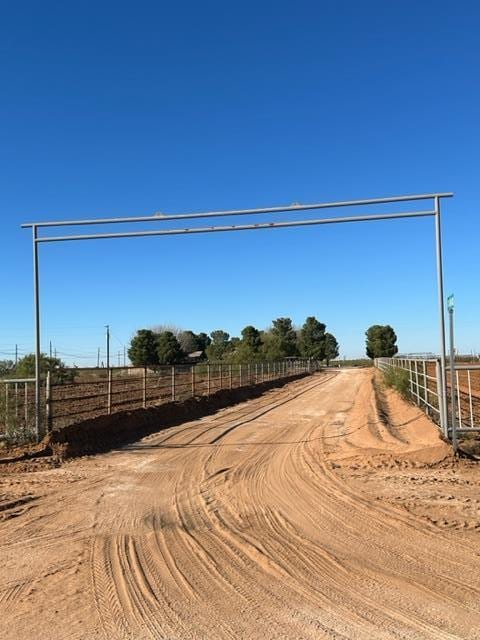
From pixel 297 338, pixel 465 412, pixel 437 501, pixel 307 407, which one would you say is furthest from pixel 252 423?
pixel 297 338

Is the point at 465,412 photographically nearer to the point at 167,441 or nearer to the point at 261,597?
the point at 167,441

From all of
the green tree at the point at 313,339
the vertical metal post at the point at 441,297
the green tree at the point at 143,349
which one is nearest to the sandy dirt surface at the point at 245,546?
the vertical metal post at the point at 441,297

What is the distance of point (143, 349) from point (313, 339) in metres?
49.1

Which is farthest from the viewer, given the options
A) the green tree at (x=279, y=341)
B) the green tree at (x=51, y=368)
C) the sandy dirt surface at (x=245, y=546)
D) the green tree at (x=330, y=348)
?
the green tree at (x=330, y=348)

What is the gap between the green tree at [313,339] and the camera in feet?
401

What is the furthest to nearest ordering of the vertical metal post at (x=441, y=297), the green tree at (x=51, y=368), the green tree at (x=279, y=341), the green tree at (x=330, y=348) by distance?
the green tree at (x=330, y=348) → the green tree at (x=279, y=341) → the green tree at (x=51, y=368) → the vertical metal post at (x=441, y=297)

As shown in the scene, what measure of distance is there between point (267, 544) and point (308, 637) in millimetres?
2057

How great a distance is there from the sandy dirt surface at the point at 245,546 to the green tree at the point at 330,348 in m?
121

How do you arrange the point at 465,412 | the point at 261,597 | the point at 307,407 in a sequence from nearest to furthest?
Result: the point at 261,597 < the point at 465,412 < the point at 307,407

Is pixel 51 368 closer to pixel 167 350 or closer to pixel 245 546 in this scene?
pixel 245 546

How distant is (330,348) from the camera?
447 ft

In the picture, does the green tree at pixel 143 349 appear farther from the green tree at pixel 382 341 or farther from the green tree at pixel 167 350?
the green tree at pixel 382 341

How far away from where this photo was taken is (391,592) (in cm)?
477

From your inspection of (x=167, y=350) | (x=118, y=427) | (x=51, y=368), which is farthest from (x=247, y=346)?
(x=118, y=427)
